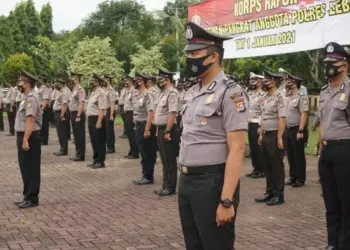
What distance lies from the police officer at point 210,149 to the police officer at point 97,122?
283 inches

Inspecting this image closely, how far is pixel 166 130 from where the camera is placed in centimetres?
794

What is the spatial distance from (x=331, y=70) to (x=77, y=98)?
307 inches

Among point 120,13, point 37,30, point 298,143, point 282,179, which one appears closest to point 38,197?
point 282,179

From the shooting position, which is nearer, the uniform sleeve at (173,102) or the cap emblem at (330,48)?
the cap emblem at (330,48)

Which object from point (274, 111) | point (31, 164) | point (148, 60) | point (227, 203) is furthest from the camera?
Answer: point (148, 60)

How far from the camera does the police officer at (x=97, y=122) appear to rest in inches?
414

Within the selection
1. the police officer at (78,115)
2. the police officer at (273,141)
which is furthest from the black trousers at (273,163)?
the police officer at (78,115)

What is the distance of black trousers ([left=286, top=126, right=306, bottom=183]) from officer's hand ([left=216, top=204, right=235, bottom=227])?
5.73 meters

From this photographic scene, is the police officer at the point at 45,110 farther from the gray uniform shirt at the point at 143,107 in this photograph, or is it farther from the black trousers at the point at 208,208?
the black trousers at the point at 208,208

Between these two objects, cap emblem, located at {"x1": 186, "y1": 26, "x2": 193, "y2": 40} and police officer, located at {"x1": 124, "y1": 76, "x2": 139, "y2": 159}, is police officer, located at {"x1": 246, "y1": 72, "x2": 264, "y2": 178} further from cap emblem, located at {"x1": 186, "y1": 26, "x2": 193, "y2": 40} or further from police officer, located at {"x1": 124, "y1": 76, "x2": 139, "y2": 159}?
cap emblem, located at {"x1": 186, "y1": 26, "x2": 193, "y2": 40}

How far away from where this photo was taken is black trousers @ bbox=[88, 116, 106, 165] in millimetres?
10680

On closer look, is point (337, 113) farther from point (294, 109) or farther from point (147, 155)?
point (147, 155)

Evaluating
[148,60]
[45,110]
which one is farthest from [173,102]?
[148,60]

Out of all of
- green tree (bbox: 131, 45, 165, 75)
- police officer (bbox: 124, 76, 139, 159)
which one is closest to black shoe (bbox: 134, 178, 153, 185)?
police officer (bbox: 124, 76, 139, 159)
